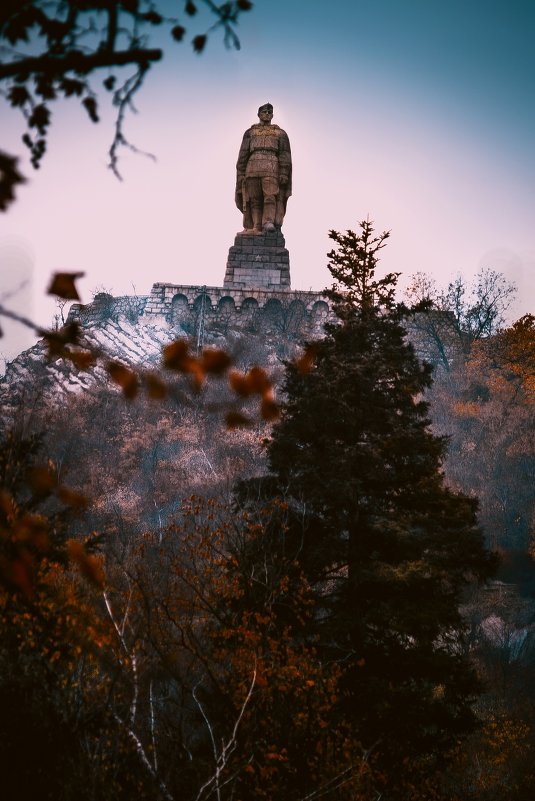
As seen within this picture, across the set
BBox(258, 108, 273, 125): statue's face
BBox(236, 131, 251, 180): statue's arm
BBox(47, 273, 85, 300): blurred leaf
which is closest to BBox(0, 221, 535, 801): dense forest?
BBox(47, 273, 85, 300): blurred leaf

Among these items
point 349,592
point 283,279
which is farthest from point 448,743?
point 283,279

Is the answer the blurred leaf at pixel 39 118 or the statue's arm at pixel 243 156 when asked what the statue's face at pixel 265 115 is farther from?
the blurred leaf at pixel 39 118

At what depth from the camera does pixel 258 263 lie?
37781mm

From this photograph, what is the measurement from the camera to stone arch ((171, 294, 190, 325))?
36.9 m

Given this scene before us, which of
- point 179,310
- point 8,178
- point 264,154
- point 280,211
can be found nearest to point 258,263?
point 280,211

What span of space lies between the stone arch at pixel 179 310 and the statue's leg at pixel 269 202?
626 cm

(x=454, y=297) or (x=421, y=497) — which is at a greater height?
(x=454, y=297)

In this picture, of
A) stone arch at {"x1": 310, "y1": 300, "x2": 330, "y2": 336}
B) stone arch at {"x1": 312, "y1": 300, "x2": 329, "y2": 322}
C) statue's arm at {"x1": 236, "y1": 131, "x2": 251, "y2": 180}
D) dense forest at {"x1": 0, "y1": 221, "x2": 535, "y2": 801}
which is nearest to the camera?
dense forest at {"x1": 0, "y1": 221, "x2": 535, "y2": 801}

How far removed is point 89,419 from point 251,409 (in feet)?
25.3

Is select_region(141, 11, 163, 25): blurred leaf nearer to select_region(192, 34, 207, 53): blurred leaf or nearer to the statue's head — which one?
select_region(192, 34, 207, 53): blurred leaf

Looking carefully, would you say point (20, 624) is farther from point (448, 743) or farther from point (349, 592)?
point (448, 743)

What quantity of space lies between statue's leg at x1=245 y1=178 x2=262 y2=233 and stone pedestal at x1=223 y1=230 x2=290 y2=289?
0.91m

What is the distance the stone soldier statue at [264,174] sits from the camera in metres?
36.3

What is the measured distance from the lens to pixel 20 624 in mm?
8914
